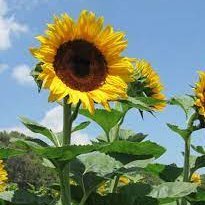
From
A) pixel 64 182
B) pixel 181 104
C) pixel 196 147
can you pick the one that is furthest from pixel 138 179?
pixel 64 182

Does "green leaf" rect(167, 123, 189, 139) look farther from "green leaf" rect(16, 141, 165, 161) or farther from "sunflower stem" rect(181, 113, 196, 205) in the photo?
"green leaf" rect(16, 141, 165, 161)

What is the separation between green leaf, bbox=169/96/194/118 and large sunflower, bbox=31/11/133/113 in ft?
2.57

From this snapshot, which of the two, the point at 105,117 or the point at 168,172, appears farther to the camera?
the point at 168,172

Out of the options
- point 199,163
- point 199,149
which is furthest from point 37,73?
point 199,149

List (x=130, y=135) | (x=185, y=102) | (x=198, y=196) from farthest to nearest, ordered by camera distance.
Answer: (x=130, y=135) < (x=185, y=102) < (x=198, y=196)

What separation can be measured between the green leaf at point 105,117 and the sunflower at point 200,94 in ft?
1.77

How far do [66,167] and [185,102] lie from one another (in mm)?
1287

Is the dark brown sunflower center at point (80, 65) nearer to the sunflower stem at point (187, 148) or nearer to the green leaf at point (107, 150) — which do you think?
the green leaf at point (107, 150)

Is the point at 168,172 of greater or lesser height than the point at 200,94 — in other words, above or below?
below

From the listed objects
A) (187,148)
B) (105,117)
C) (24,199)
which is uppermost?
(105,117)

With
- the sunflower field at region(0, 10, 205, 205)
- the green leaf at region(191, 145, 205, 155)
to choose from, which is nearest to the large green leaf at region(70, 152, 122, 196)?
the sunflower field at region(0, 10, 205, 205)

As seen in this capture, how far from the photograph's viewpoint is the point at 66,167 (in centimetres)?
340

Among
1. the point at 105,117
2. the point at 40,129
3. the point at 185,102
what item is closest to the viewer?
the point at 40,129

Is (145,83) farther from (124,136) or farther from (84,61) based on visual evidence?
(84,61)
